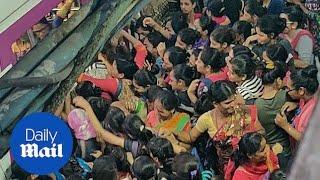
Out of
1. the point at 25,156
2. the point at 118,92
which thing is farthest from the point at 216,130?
the point at 25,156

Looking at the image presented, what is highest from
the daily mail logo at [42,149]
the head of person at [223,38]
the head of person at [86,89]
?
Answer: the head of person at [223,38]

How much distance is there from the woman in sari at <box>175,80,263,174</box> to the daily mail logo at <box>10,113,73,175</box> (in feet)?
0.99

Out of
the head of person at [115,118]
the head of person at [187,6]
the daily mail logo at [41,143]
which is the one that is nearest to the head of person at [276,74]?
the head of person at [187,6]

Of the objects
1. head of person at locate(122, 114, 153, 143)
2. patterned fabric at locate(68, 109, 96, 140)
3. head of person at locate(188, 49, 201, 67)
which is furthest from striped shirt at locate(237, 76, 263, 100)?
patterned fabric at locate(68, 109, 96, 140)

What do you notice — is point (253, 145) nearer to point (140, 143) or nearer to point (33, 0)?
point (140, 143)

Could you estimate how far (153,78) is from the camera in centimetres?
131

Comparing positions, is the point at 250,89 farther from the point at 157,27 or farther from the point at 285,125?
the point at 157,27

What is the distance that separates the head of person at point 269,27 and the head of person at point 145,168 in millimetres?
340

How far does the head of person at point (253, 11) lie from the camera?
124 cm

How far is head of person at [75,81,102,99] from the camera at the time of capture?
1.33m

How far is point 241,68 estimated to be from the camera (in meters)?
1.23

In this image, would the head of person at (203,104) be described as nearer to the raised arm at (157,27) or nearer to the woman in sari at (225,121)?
the woman in sari at (225,121)

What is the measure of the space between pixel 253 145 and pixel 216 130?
3.2 inches

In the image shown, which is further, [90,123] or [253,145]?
[90,123]
